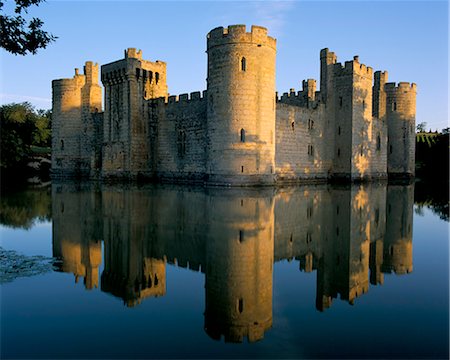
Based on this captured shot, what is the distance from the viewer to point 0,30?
743 cm

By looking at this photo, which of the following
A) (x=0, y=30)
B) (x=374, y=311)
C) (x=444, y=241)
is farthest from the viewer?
(x=444, y=241)

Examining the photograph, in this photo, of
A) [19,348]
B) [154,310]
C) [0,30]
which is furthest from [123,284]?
[0,30]

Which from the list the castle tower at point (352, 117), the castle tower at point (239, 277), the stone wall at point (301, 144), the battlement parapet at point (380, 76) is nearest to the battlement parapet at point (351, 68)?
the castle tower at point (352, 117)

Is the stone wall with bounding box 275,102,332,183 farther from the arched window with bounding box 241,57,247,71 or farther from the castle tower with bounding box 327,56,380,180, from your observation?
the arched window with bounding box 241,57,247,71

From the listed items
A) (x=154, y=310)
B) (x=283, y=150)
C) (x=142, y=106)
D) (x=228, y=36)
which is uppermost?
(x=228, y=36)

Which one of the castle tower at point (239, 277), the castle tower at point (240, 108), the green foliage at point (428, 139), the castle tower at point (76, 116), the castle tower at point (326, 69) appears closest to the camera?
the castle tower at point (239, 277)

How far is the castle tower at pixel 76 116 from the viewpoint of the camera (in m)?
37.0

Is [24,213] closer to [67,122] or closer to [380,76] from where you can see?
[67,122]

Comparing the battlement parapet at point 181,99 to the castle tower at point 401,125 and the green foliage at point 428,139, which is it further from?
the green foliage at point 428,139

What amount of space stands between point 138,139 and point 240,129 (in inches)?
419

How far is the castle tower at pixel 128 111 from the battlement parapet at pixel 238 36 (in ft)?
28.6

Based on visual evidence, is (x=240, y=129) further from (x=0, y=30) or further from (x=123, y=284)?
(x=123, y=284)

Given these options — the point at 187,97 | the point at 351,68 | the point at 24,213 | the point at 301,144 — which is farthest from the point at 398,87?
the point at 24,213

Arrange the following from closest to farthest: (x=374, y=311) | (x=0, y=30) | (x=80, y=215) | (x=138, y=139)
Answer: (x=374, y=311)
(x=0, y=30)
(x=80, y=215)
(x=138, y=139)
